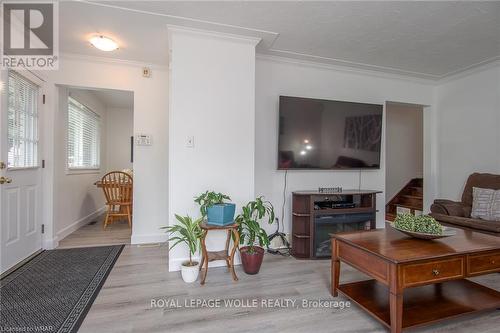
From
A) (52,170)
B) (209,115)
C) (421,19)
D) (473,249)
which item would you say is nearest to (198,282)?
(209,115)

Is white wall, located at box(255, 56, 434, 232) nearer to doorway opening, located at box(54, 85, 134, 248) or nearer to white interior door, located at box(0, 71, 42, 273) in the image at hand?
doorway opening, located at box(54, 85, 134, 248)

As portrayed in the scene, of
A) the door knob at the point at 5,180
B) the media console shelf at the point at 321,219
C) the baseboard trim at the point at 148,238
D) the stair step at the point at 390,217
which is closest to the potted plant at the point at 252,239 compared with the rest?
the media console shelf at the point at 321,219

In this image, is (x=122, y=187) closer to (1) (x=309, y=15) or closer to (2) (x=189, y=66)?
(2) (x=189, y=66)

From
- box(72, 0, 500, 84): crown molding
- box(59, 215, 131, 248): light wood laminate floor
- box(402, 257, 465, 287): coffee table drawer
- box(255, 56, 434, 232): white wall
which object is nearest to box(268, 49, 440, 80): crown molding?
box(72, 0, 500, 84): crown molding

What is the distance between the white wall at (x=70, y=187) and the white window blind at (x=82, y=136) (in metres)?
0.13

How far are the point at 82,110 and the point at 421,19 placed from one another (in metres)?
5.15

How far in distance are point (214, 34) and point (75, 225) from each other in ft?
11.8

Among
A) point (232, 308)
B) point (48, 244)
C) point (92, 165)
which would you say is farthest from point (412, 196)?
point (92, 165)

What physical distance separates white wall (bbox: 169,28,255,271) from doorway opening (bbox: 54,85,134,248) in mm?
1323

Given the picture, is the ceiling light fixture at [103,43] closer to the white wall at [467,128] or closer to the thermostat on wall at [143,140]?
the thermostat on wall at [143,140]

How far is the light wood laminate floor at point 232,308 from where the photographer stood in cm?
167

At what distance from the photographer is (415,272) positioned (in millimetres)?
1515

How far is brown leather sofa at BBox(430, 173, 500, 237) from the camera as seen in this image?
2689mm

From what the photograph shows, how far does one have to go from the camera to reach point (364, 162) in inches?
142
